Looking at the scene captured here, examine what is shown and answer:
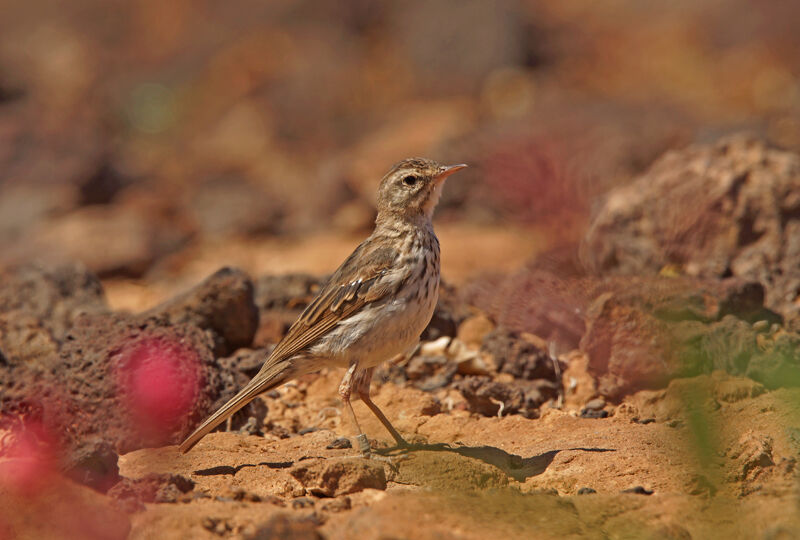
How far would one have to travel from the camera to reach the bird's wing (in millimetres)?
6156

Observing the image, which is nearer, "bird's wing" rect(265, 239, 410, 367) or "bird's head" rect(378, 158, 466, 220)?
"bird's wing" rect(265, 239, 410, 367)

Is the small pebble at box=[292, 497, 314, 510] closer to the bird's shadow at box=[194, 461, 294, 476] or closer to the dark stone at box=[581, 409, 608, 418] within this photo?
the bird's shadow at box=[194, 461, 294, 476]

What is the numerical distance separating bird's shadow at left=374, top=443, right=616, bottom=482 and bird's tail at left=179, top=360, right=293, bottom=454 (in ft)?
2.44

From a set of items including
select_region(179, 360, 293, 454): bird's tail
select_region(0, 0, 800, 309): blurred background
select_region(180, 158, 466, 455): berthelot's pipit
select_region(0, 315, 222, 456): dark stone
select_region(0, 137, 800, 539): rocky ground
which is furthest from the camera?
select_region(0, 0, 800, 309): blurred background

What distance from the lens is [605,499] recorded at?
474 cm

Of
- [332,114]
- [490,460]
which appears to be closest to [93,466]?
[490,460]

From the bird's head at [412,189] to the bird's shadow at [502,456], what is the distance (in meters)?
1.53

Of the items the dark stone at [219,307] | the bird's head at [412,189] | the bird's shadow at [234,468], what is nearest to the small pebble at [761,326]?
the bird's head at [412,189]

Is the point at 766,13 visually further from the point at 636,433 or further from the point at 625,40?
the point at 636,433

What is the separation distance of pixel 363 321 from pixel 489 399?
4.27ft

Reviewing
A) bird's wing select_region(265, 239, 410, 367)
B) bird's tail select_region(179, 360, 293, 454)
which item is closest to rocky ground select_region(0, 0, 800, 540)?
bird's tail select_region(179, 360, 293, 454)

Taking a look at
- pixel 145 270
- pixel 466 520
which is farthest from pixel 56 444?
pixel 145 270

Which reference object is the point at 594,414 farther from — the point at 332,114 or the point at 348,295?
the point at 332,114

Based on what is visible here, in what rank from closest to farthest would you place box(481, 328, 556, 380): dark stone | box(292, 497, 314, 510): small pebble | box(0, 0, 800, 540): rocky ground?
box(0, 0, 800, 540): rocky ground < box(292, 497, 314, 510): small pebble < box(481, 328, 556, 380): dark stone
